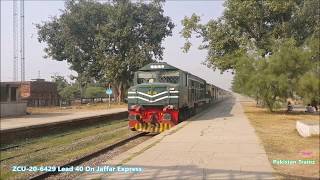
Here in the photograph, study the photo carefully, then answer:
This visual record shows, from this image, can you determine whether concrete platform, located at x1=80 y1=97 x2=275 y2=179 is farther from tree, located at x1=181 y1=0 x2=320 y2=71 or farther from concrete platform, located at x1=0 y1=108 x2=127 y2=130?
tree, located at x1=181 y1=0 x2=320 y2=71

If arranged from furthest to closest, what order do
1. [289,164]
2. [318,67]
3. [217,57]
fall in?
[217,57], [318,67], [289,164]

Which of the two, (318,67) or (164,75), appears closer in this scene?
(318,67)

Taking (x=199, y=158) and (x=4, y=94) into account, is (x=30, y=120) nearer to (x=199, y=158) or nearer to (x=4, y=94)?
(x=4, y=94)

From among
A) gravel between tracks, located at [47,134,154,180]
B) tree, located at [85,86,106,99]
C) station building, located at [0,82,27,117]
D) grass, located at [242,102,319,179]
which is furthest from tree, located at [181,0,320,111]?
tree, located at [85,86,106,99]

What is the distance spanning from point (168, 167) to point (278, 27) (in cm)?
2480

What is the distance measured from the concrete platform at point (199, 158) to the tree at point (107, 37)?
39.6 meters

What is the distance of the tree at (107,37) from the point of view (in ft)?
182

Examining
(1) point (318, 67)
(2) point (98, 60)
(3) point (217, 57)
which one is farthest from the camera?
(2) point (98, 60)

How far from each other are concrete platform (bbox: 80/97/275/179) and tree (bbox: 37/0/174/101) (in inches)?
1558

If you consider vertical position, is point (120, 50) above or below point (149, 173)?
above

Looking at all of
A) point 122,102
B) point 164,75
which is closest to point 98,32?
point 122,102

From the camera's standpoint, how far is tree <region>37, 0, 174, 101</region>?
5550 cm

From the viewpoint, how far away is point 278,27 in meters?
32.6

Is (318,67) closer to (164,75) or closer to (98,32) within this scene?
(164,75)
